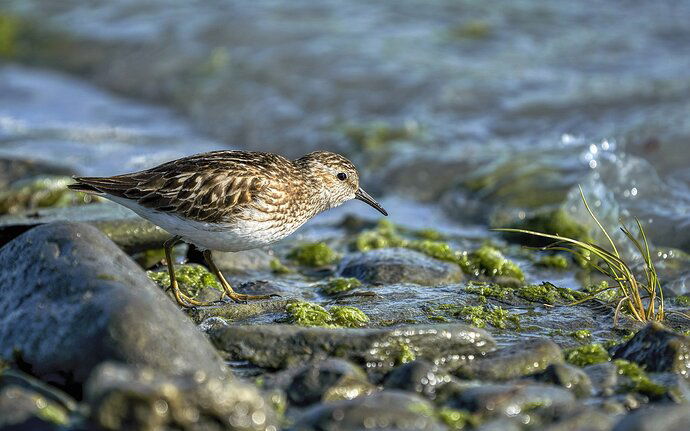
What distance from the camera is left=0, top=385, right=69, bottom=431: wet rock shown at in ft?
12.1

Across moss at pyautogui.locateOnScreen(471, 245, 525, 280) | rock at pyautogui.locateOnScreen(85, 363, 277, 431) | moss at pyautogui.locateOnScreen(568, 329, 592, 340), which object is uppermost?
rock at pyautogui.locateOnScreen(85, 363, 277, 431)

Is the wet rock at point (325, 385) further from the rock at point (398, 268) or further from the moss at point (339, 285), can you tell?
the rock at point (398, 268)

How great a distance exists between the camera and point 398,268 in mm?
6727

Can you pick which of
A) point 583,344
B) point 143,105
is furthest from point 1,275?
point 143,105

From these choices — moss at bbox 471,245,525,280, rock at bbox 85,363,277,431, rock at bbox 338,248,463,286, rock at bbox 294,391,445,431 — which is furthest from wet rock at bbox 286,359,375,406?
moss at bbox 471,245,525,280

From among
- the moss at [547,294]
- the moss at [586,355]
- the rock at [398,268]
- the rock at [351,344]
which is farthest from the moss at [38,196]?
the moss at [586,355]

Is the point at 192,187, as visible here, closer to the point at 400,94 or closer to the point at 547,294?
the point at 547,294

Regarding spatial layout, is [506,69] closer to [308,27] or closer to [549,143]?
[549,143]

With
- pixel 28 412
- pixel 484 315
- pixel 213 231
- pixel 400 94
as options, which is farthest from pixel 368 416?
pixel 400 94

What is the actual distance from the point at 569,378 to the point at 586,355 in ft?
2.03

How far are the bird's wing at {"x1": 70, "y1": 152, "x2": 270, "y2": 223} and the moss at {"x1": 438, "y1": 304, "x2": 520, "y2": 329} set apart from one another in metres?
1.50

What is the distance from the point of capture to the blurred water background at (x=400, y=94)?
9.91 metres

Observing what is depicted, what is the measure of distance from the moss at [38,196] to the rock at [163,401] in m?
5.11

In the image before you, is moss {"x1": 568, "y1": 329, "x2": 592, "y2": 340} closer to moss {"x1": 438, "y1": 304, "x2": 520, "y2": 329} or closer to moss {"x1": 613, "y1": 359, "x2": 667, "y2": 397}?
moss {"x1": 438, "y1": 304, "x2": 520, "y2": 329}
